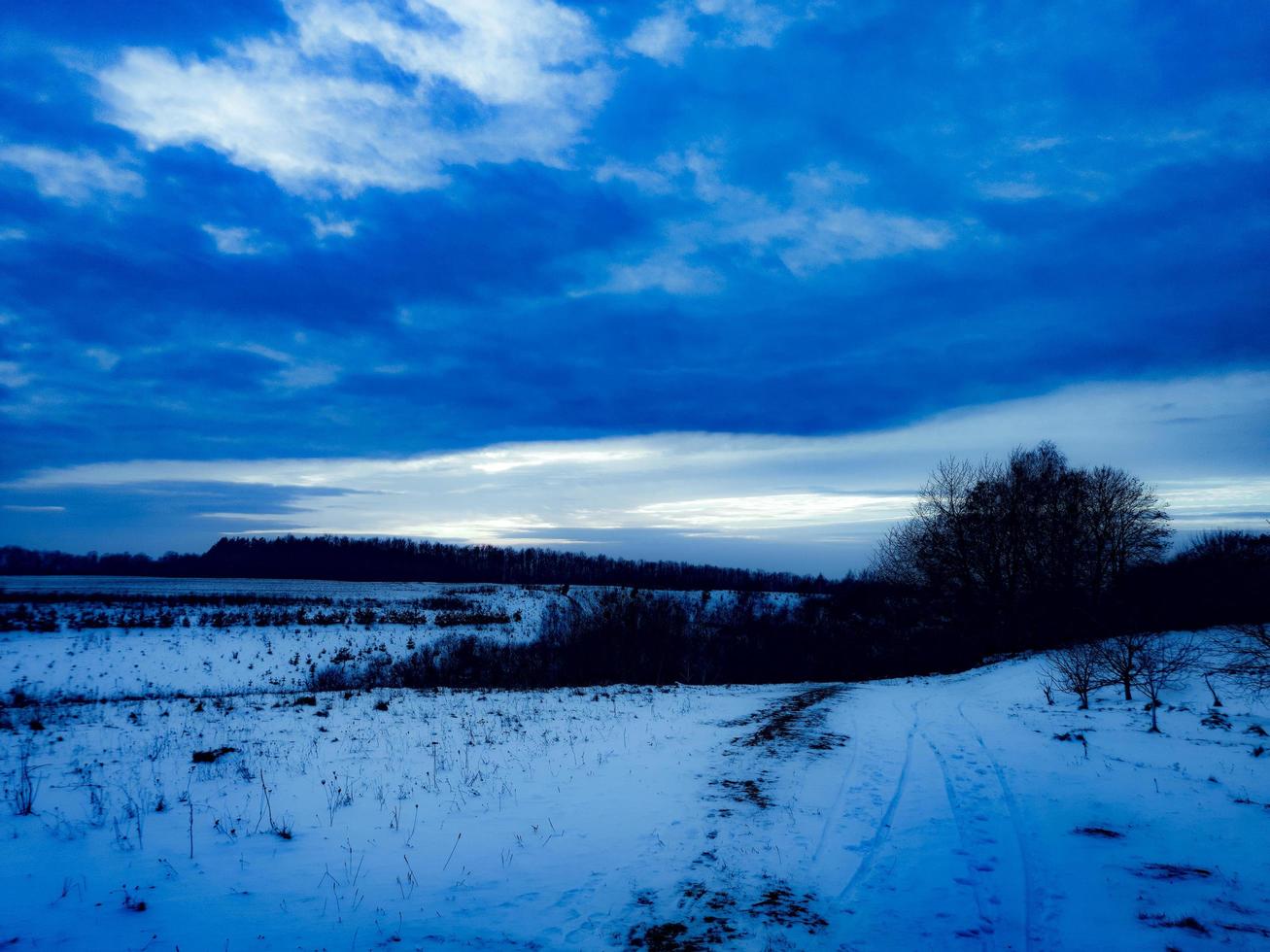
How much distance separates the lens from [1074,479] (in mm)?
40625

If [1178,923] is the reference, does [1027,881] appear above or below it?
below

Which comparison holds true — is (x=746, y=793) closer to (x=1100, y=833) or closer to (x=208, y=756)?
(x=1100, y=833)

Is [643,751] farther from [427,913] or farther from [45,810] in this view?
[45,810]

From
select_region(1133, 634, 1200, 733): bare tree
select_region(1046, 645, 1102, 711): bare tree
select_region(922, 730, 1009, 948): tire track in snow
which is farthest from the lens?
select_region(1046, 645, 1102, 711): bare tree

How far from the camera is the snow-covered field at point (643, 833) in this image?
564 centimetres

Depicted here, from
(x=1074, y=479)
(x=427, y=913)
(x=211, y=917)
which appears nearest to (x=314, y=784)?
(x=211, y=917)

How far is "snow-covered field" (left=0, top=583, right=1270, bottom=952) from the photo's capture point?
222 inches

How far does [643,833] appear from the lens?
8125 mm

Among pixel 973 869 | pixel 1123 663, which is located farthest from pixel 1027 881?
pixel 1123 663

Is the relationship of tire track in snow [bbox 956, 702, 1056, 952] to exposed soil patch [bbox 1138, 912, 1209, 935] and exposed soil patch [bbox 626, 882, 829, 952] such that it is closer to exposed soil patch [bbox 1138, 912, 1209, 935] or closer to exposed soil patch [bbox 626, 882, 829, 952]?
exposed soil patch [bbox 1138, 912, 1209, 935]

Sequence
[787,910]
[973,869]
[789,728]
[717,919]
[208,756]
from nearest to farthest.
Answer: [717,919] → [787,910] → [973,869] → [208,756] → [789,728]

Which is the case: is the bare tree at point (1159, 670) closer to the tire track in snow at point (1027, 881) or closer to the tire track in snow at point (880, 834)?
the tire track in snow at point (1027, 881)

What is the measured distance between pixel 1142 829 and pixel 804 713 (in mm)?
10059

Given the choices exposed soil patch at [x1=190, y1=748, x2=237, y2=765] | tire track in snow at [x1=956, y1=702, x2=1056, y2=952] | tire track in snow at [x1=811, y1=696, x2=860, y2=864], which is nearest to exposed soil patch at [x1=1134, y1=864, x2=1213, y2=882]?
tire track in snow at [x1=956, y1=702, x2=1056, y2=952]
